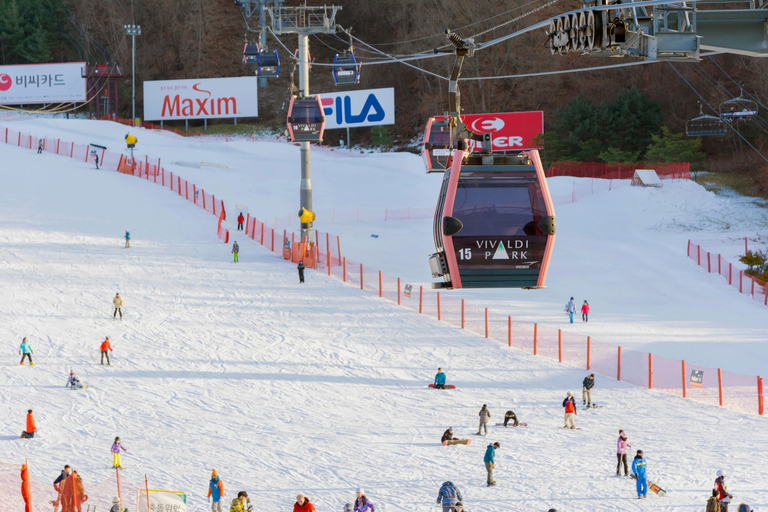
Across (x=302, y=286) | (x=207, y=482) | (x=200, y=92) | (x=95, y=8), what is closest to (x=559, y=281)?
(x=302, y=286)

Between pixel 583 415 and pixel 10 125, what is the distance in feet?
175

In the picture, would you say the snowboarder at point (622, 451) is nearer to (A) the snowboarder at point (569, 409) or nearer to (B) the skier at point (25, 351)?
(A) the snowboarder at point (569, 409)

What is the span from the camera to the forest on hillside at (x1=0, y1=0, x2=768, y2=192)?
207 ft

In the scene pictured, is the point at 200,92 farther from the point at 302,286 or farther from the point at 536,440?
the point at 536,440

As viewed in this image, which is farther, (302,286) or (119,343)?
(302,286)

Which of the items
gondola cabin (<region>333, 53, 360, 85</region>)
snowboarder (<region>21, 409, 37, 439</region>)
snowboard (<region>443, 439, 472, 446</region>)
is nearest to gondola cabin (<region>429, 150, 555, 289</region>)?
snowboard (<region>443, 439, 472, 446</region>)

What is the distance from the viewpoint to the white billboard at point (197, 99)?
241ft

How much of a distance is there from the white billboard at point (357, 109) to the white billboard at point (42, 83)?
64.8 feet

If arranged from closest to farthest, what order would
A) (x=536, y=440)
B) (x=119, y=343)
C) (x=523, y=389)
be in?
(x=536, y=440), (x=523, y=389), (x=119, y=343)

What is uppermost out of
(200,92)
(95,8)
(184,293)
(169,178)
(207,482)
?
(95,8)

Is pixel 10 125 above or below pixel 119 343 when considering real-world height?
above

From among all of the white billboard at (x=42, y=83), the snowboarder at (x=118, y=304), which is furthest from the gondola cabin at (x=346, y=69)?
the white billboard at (x=42, y=83)

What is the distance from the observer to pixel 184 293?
33156 millimetres

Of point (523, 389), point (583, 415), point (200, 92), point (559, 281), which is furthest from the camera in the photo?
point (200, 92)
